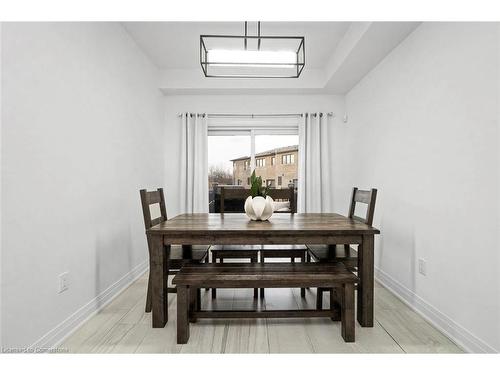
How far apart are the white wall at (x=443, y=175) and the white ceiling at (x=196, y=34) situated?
26.0 inches

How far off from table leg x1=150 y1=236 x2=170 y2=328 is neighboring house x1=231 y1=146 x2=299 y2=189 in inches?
105

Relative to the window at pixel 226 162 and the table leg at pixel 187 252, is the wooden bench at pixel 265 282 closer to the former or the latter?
the table leg at pixel 187 252

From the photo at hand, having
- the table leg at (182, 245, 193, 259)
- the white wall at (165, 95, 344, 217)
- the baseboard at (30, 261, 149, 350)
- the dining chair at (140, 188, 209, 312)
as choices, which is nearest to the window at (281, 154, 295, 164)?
the white wall at (165, 95, 344, 217)

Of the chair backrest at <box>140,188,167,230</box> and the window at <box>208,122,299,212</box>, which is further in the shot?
the window at <box>208,122,299,212</box>

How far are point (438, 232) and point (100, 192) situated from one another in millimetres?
2622

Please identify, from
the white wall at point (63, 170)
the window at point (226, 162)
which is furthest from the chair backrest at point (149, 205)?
the window at point (226, 162)

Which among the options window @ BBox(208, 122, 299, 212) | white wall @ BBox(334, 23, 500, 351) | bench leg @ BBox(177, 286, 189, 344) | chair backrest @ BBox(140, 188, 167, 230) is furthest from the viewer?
window @ BBox(208, 122, 299, 212)

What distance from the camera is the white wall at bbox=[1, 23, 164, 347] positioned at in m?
1.58

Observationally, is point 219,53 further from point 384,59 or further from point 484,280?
point 484,280

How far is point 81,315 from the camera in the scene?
2.17 meters

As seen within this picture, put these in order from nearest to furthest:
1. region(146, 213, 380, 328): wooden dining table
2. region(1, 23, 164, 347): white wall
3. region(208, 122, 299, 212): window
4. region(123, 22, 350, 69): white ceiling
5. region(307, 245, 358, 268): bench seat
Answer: region(1, 23, 164, 347): white wall < region(146, 213, 380, 328): wooden dining table < region(307, 245, 358, 268): bench seat < region(123, 22, 350, 69): white ceiling < region(208, 122, 299, 212): window

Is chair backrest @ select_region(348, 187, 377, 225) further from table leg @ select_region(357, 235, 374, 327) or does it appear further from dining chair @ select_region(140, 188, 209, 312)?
dining chair @ select_region(140, 188, 209, 312)

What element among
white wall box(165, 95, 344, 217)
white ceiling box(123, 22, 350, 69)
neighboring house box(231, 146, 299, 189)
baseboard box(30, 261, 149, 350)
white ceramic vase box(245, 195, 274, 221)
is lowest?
baseboard box(30, 261, 149, 350)

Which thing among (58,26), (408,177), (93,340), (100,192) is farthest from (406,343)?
(58,26)
